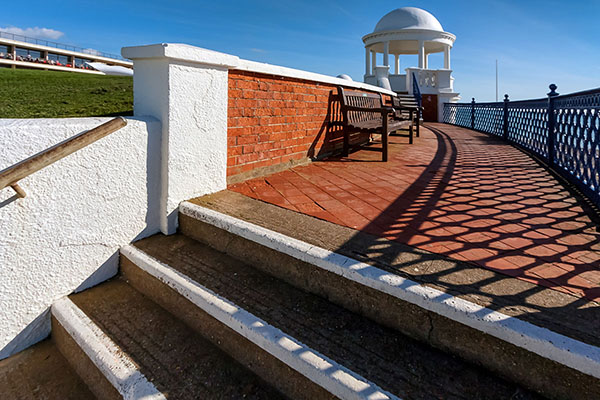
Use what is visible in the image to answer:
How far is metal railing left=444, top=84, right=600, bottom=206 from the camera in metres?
Result: 3.20

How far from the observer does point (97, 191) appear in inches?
87.3

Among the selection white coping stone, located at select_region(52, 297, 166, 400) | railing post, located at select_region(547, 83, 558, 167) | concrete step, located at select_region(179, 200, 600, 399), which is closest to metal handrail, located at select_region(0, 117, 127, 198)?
white coping stone, located at select_region(52, 297, 166, 400)

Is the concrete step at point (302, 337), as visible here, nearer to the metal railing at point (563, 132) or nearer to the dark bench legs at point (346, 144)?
the metal railing at point (563, 132)

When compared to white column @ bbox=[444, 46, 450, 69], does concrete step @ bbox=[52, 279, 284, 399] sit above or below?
below

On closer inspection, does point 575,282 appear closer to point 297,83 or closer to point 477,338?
point 477,338

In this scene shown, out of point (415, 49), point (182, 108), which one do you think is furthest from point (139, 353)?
point (415, 49)

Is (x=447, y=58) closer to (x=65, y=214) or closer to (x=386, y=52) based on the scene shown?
(x=386, y=52)

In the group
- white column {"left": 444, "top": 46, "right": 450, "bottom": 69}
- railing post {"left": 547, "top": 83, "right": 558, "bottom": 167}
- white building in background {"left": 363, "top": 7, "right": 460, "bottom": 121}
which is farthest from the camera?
white column {"left": 444, "top": 46, "right": 450, "bottom": 69}

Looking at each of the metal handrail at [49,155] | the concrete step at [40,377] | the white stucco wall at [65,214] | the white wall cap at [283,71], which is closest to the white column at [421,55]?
the white wall cap at [283,71]

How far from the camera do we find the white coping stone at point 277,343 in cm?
Answer: 128

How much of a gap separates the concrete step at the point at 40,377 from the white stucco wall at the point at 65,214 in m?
0.08

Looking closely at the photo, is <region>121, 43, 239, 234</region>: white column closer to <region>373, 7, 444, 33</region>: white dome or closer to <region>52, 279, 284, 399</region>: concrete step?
<region>52, 279, 284, 399</region>: concrete step

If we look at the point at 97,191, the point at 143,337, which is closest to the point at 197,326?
the point at 143,337

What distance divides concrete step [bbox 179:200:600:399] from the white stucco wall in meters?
0.77
